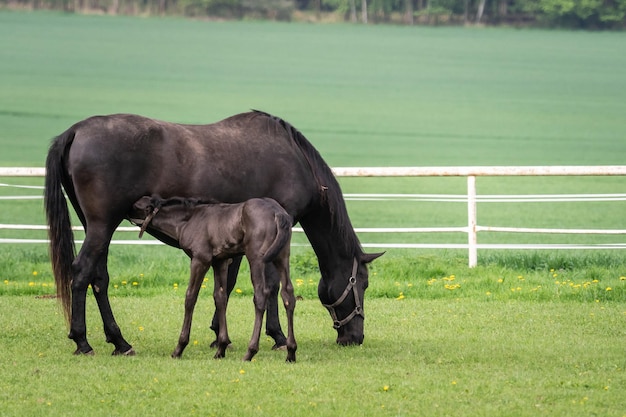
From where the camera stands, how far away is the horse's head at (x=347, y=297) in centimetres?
910

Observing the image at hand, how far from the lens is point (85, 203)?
820 centimetres

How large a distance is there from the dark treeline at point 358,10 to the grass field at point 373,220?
0.84m

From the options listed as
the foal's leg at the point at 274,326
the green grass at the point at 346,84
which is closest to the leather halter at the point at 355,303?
the foal's leg at the point at 274,326

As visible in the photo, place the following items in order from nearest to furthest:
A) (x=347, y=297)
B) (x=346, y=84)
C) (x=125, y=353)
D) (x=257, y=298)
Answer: (x=257, y=298), (x=125, y=353), (x=347, y=297), (x=346, y=84)

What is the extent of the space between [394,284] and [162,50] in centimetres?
5162

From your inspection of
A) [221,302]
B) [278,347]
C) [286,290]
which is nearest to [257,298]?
[286,290]

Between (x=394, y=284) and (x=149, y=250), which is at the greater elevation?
(x=394, y=284)

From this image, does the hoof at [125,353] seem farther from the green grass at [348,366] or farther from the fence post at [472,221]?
the fence post at [472,221]

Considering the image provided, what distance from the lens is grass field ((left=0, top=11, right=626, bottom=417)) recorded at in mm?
7020

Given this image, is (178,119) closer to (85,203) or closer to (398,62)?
(398,62)

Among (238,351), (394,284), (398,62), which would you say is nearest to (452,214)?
(394,284)

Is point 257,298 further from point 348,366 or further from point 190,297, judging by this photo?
point 348,366

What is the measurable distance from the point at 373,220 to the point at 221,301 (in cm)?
1696

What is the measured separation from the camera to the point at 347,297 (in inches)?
362
